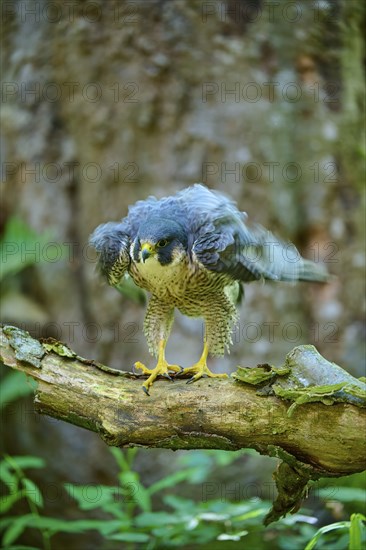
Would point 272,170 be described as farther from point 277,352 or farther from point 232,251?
point 232,251

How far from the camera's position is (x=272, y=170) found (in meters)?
5.47

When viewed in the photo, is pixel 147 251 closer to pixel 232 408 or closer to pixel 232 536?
pixel 232 408

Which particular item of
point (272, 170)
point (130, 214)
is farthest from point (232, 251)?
point (272, 170)

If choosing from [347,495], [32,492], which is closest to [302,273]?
[347,495]

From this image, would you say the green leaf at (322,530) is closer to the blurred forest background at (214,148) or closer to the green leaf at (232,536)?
the green leaf at (232,536)

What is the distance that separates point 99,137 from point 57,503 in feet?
10.6

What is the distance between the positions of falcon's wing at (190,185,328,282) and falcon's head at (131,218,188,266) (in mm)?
80

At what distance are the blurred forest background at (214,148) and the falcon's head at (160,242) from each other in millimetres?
2101

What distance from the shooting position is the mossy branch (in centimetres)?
223

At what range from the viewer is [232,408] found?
2.46 m

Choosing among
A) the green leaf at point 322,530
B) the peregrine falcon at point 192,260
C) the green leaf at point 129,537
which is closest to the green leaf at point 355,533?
the green leaf at point 322,530

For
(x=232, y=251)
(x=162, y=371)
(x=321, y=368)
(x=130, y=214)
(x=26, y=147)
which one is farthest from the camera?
(x=26, y=147)

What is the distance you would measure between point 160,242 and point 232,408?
0.96 meters

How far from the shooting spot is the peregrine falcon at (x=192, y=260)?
3.13 metres
